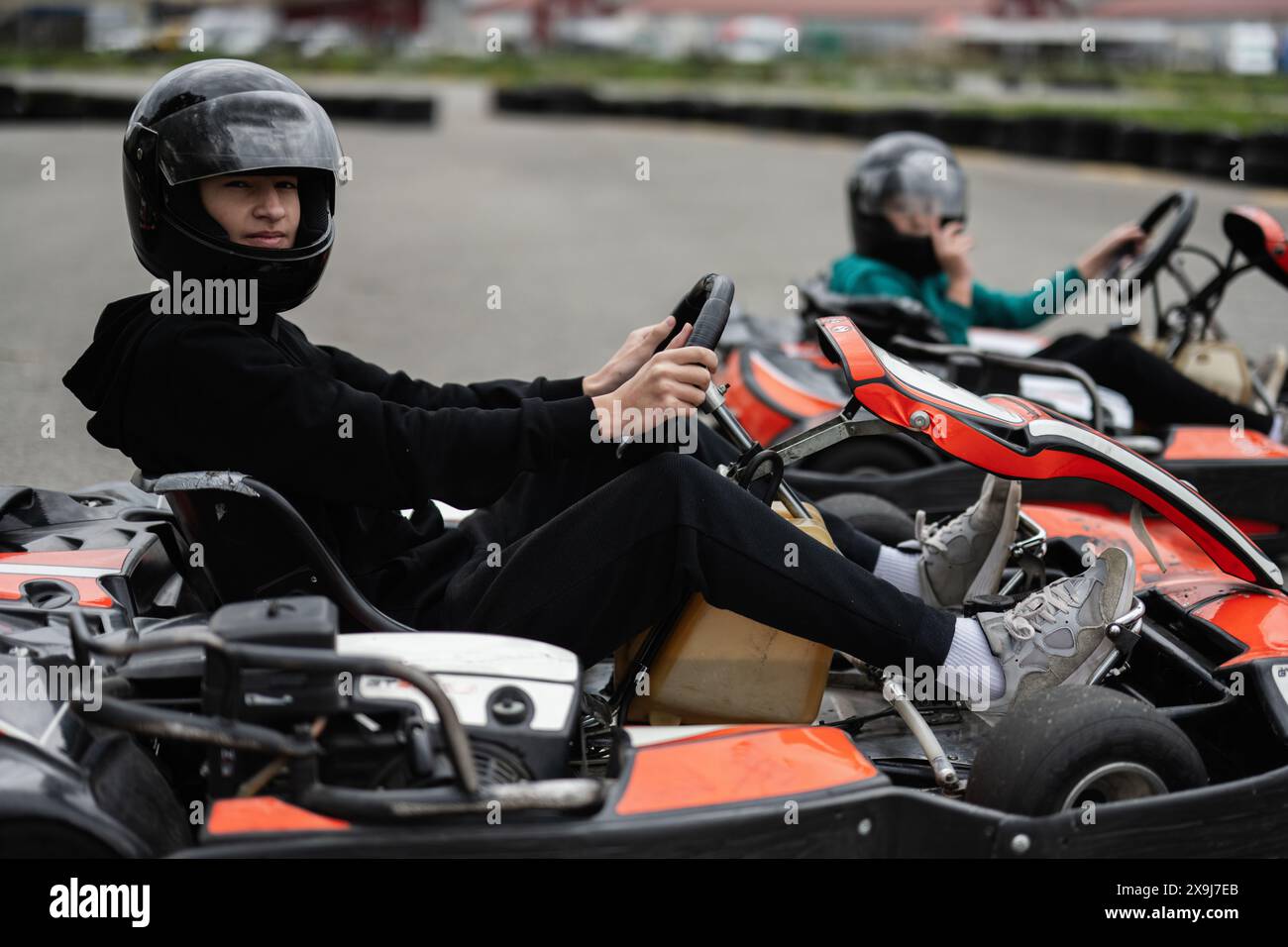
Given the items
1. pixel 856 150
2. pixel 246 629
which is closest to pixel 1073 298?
pixel 246 629

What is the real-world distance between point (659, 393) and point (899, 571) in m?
0.92

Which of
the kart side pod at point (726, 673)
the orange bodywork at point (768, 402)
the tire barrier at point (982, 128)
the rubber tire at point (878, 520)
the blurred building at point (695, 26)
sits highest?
the blurred building at point (695, 26)

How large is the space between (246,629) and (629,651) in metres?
0.76

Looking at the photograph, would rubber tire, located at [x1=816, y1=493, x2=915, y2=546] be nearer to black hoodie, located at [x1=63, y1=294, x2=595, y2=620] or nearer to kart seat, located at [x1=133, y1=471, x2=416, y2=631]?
black hoodie, located at [x1=63, y1=294, x2=595, y2=620]

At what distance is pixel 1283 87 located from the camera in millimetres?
22125

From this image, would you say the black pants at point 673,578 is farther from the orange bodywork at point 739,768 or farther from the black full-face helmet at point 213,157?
the black full-face helmet at point 213,157

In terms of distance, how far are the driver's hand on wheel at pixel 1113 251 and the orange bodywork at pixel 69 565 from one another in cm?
337

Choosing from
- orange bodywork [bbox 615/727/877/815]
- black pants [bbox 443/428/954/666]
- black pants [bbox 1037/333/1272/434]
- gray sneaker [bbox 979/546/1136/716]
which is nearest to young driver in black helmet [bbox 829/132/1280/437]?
black pants [bbox 1037/333/1272/434]

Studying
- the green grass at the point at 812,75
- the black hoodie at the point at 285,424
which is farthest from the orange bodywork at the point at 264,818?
the green grass at the point at 812,75

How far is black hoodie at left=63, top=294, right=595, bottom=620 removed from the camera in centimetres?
225

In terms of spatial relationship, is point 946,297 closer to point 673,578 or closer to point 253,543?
point 673,578

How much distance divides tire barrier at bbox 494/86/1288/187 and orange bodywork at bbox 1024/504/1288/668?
221 inches

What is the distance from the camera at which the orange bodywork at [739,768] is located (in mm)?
2107

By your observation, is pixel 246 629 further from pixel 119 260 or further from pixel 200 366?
pixel 119 260
